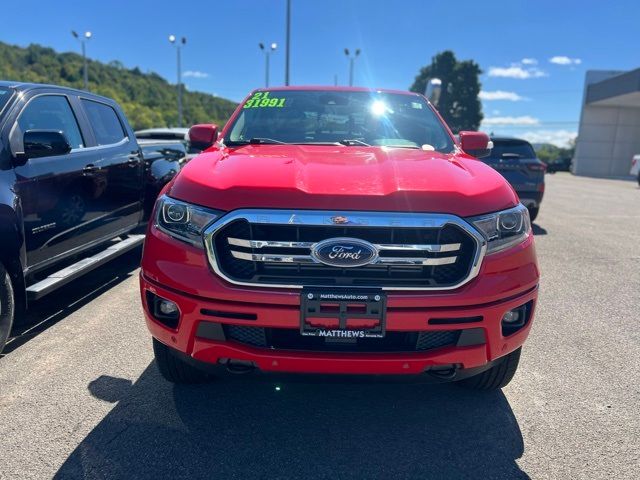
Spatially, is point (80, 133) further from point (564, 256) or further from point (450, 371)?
point (564, 256)

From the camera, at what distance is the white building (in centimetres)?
4069

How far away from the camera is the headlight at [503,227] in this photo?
233 cm

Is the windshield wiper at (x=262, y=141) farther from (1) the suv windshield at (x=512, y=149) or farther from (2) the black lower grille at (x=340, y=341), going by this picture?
(1) the suv windshield at (x=512, y=149)

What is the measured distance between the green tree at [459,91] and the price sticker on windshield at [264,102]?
6310cm

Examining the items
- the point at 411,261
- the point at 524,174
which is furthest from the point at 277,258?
the point at 524,174

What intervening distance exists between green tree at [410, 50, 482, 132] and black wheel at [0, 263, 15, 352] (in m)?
64.7

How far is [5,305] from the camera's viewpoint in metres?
3.24

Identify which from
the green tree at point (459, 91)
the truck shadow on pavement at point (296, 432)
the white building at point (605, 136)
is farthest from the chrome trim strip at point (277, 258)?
the green tree at point (459, 91)

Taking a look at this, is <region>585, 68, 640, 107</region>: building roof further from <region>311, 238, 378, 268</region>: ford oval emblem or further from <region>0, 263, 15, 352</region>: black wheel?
<region>0, 263, 15, 352</region>: black wheel

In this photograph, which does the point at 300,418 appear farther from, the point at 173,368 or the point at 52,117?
the point at 52,117

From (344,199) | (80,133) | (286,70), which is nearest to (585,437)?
(344,199)

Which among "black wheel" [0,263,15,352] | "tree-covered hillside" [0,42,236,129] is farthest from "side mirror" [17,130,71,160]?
"tree-covered hillside" [0,42,236,129]

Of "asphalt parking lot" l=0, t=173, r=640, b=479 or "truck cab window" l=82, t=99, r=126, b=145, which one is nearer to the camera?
"asphalt parking lot" l=0, t=173, r=640, b=479

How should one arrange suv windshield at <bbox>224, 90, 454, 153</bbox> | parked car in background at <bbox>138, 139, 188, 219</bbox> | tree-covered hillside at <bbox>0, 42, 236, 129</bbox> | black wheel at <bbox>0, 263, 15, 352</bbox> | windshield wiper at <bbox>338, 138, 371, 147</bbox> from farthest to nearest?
tree-covered hillside at <bbox>0, 42, 236, 129</bbox>
parked car in background at <bbox>138, 139, 188, 219</bbox>
suv windshield at <bbox>224, 90, 454, 153</bbox>
windshield wiper at <bbox>338, 138, 371, 147</bbox>
black wheel at <bbox>0, 263, 15, 352</bbox>
